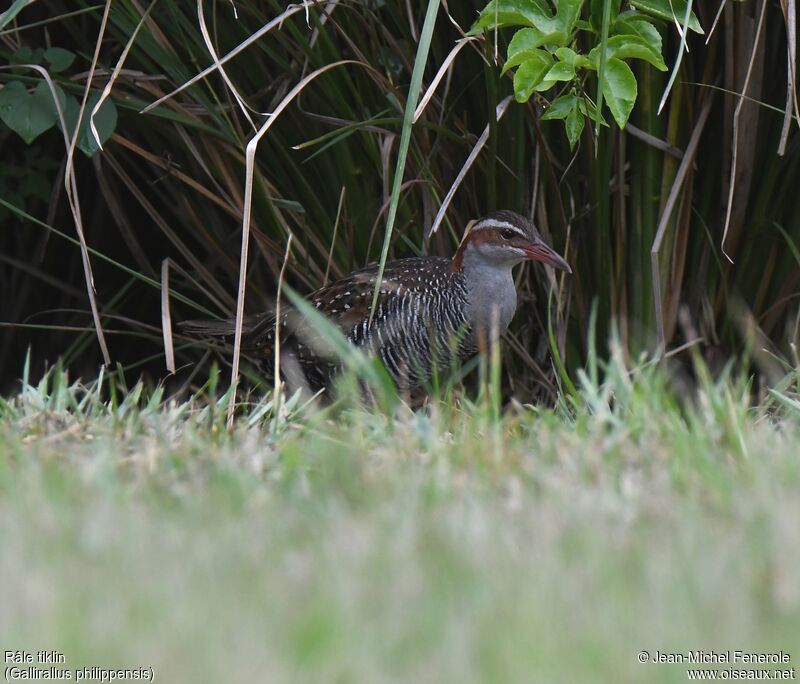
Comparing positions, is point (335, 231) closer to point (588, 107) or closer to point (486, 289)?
point (486, 289)

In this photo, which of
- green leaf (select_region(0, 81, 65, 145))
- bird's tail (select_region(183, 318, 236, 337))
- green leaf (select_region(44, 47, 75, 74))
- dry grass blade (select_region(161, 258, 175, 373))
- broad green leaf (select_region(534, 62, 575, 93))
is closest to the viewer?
broad green leaf (select_region(534, 62, 575, 93))

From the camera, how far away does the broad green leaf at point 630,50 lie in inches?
137

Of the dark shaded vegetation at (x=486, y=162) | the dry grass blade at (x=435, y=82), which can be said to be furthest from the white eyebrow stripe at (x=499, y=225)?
the dry grass blade at (x=435, y=82)

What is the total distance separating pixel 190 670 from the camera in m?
1.63

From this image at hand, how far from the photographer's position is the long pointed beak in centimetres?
463

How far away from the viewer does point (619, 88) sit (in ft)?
11.5

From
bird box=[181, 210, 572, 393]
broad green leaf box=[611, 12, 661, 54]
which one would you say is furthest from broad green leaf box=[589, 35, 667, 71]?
bird box=[181, 210, 572, 393]

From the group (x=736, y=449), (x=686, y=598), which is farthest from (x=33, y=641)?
(x=736, y=449)

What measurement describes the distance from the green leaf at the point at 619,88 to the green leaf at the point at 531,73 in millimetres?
160

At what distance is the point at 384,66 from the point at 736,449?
2.46 meters

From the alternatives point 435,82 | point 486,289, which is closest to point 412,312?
point 486,289

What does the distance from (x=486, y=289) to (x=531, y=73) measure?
61.6 inches

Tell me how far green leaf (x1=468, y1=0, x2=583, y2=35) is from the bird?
132 cm

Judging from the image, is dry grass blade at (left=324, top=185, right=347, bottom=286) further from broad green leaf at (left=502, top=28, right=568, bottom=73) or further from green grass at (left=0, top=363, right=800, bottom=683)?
green grass at (left=0, top=363, right=800, bottom=683)
